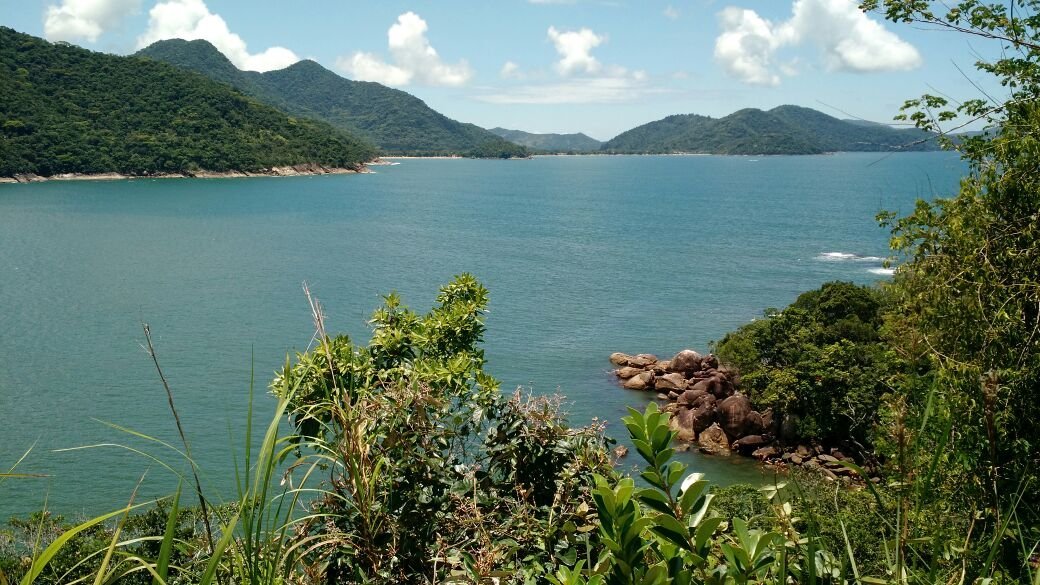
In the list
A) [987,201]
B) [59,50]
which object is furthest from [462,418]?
[59,50]

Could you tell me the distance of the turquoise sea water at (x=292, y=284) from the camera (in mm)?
21766

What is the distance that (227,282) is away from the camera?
134 ft

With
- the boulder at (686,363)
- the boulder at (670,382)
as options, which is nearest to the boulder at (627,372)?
the boulder at (670,382)

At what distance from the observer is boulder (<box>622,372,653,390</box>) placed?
2606 cm

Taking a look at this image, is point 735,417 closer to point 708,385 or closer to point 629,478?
point 708,385

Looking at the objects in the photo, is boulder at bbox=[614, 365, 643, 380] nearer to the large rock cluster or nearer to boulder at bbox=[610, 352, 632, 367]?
the large rock cluster

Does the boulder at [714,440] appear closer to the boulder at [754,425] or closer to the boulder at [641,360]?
the boulder at [754,425]

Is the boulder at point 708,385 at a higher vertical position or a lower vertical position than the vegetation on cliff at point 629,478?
lower

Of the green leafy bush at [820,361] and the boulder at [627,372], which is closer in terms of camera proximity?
the green leafy bush at [820,361]

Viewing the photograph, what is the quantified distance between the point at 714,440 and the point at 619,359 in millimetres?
7362

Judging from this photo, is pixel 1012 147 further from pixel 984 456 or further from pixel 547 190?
pixel 547 190

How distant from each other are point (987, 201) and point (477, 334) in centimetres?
533

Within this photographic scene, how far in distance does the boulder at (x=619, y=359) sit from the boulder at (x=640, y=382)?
→ 1.83 metres

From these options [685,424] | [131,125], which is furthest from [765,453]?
[131,125]
